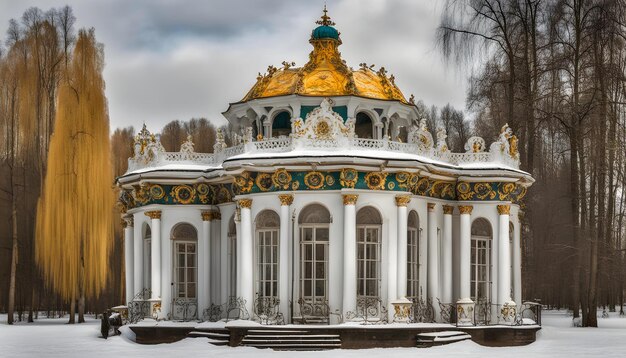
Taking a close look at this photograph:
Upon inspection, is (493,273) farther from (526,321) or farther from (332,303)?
(332,303)

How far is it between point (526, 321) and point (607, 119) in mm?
9500

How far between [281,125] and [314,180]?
3429 millimetres

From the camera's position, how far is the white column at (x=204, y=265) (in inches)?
1049

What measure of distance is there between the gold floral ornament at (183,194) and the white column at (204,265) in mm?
511

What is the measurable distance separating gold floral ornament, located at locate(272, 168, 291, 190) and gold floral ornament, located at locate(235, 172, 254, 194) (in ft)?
2.22

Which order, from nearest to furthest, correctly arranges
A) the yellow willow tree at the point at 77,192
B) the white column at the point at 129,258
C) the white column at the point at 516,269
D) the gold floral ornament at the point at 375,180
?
the gold floral ornament at the point at 375,180, the white column at the point at 516,269, the white column at the point at 129,258, the yellow willow tree at the point at 77,192

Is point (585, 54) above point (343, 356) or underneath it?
above

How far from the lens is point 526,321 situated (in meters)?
27.7

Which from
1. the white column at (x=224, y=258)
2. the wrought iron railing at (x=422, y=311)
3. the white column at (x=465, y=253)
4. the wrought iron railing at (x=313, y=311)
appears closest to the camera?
the wrought iron railing at (x=313, y=311)

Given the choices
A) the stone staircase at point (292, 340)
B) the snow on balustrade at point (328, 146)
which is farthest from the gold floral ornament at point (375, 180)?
the stone staircase at point (292, 340)

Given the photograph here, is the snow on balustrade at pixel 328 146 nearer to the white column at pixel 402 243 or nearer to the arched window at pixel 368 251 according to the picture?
the white column at pixel 402 243

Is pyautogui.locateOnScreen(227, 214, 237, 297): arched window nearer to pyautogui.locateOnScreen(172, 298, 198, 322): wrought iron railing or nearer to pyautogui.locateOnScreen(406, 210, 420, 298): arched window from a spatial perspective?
pyautogui.locateOnScreen(172, 298, 198, 322): wrought iron railing

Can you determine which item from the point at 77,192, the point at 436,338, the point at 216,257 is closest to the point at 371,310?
the point at 436,338

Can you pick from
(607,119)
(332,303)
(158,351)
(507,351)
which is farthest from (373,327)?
(607,119)
